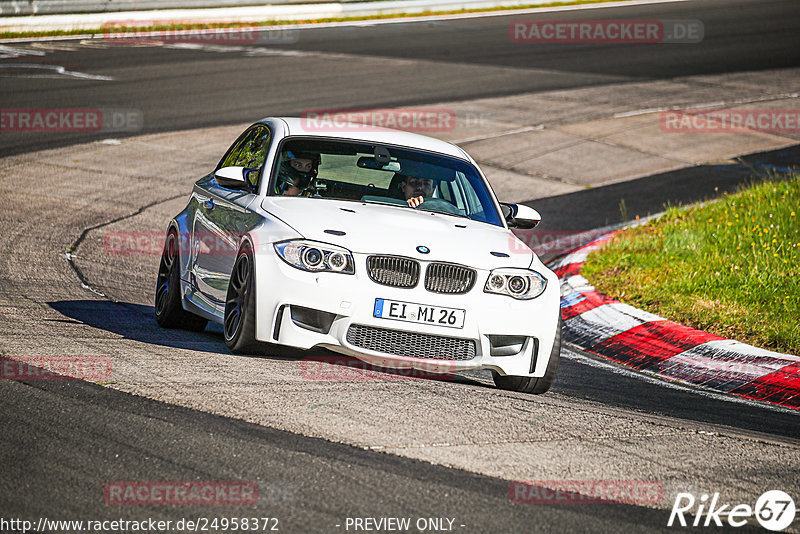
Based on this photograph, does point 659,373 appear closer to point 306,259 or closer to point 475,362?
point 475,362

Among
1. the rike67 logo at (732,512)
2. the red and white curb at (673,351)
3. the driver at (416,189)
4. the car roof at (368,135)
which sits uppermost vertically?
the car roof at (368,135)

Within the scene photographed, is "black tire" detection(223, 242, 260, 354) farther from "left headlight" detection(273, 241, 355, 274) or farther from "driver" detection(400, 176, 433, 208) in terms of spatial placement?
"driver" detection(400, 176, 433, 208)

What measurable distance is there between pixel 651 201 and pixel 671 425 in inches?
360

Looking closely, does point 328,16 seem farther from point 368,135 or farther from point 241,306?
point 241,306

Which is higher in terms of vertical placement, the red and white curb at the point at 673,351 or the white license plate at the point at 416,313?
the white license plate at the point at 416,313

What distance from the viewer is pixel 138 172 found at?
15.4m

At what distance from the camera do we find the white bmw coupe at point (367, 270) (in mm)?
6480

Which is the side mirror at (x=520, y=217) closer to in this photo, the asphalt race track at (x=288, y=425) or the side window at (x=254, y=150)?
the asphalt race track at (x=288, y=425)

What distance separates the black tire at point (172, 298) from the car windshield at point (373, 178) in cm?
124

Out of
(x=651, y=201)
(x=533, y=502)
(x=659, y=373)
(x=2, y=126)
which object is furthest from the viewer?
(x=2, y=126)

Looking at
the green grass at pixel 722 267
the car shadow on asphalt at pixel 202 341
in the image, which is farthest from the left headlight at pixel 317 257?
the green grass at pixel 722 267

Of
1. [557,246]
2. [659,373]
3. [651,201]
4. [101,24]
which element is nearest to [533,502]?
[659,373]

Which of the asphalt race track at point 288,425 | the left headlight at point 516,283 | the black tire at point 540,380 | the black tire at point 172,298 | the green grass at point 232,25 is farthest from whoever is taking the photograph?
the green grass at point 232,25

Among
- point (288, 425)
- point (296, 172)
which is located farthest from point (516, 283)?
point (288, 425)
